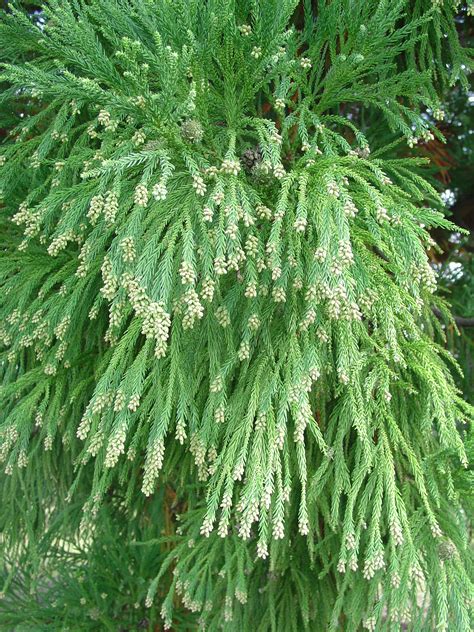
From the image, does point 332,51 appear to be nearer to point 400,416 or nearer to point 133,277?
point 133,277

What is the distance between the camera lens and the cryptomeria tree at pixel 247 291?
1.15m

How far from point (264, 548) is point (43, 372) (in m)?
0.83

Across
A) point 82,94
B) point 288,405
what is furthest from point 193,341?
point 82,94

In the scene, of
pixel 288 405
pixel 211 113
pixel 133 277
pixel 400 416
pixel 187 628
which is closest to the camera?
pixel 133 277

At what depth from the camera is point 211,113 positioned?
1.41 meters

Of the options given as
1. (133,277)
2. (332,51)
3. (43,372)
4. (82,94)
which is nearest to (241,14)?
(332,51)

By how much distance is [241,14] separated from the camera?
56.0 inches

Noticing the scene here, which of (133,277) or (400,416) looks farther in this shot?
(400,416)

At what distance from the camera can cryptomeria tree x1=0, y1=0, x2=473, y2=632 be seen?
1150mm

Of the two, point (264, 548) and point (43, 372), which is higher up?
point (43, 372)

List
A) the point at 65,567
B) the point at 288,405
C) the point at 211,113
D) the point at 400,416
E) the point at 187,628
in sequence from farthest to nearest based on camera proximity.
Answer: the point at 65,567 < the point at 187,628 < the point at 400,416 < the point at 211,113 < the point at 288,405

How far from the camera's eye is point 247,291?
3.84 feet

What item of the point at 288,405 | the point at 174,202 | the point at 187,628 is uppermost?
the point at 174,202

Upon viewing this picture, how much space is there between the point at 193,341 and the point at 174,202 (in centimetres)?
35
